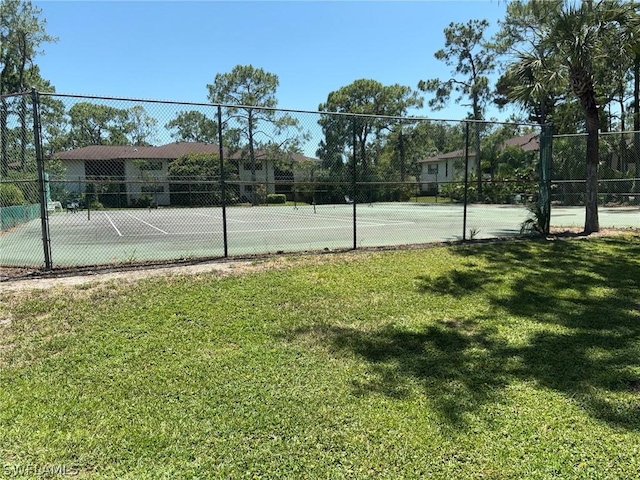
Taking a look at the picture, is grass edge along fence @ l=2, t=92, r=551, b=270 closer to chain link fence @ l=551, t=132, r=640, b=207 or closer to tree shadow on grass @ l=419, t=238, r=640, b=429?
tree shadow on grass @ l=419, t=238, r=640, b=429

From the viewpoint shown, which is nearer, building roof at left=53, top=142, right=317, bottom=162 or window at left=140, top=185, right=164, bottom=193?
building roof at left=53, top=142, right=317, bottom=162

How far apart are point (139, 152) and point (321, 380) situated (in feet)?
20.8

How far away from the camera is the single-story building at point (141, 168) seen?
7766 millimetres

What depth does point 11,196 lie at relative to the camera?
1747 centimetres

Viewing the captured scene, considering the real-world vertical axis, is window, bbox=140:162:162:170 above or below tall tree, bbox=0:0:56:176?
below

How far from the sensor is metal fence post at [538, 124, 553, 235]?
11344 mm

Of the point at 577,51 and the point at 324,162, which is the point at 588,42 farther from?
the point at 324,162

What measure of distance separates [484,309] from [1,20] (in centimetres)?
4295

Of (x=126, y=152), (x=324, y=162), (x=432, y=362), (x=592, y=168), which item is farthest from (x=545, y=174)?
(x=126, y=152)

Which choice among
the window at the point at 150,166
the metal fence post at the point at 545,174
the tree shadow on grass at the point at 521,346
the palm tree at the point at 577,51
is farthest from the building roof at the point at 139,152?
the palm tree at the point at 577,51

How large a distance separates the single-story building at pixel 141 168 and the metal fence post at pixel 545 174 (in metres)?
6.37

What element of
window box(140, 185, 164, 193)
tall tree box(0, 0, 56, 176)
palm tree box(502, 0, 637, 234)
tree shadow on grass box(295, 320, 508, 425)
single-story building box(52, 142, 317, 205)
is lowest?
tree shadow on grass box(295, 320, 508, 425)

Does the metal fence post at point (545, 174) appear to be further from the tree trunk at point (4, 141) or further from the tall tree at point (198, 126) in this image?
the tree trunk at point (4, 141)

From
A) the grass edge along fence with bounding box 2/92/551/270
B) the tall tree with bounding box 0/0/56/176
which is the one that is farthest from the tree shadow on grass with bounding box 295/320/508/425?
the tall tree with bounding box 0/0/56/176
